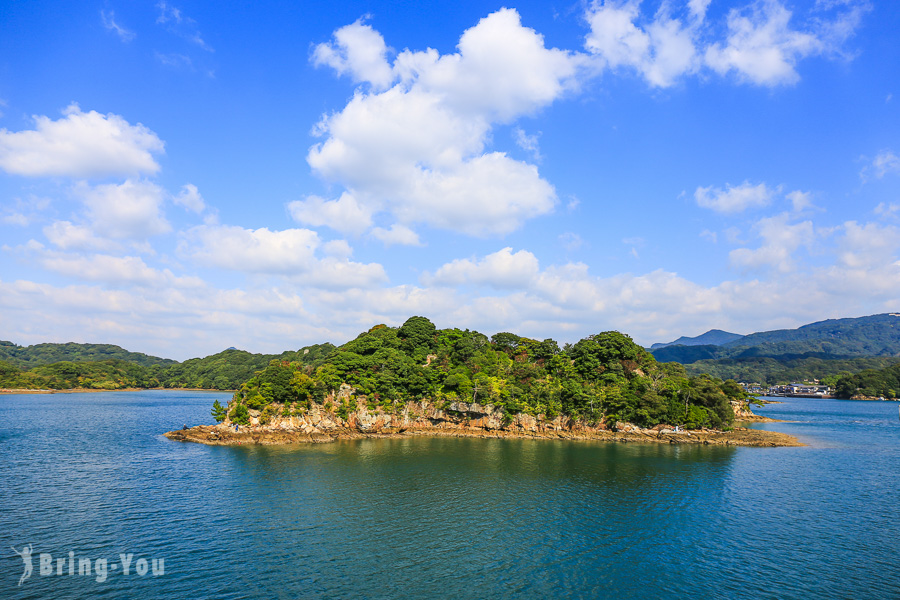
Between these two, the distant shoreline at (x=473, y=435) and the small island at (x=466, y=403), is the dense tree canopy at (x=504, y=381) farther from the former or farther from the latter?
the distant shoreline at (x=473, y=435)

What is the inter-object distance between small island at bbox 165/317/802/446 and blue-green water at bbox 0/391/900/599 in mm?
11174

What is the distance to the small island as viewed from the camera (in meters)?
74.8

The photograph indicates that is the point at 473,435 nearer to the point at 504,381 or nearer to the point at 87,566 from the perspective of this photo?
the point at 504,381

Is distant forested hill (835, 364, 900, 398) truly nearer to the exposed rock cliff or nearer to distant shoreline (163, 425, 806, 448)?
distant shoreline (163, 425, 806, 448)

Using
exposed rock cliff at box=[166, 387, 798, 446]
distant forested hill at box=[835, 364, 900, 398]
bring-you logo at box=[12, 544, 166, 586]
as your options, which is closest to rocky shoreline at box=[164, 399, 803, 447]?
exposed rock cliff at box=[166, 387, 798, 446]

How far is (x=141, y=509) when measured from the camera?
36.8 m

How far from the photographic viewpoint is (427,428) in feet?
272

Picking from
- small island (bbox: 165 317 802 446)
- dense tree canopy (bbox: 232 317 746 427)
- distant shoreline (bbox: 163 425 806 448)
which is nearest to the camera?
distant shoreline (bbox: 163 425 806 448)

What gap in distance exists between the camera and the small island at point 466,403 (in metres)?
74.8

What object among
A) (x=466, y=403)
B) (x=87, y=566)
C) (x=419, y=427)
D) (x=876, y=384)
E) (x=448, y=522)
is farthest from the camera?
(x=876, y=384)

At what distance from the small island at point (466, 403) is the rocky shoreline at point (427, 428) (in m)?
0.18

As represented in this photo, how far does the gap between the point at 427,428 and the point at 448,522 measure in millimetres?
48337

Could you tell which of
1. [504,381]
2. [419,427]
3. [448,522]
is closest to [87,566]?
[448,522]

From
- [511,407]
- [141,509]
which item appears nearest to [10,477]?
[141,509]
